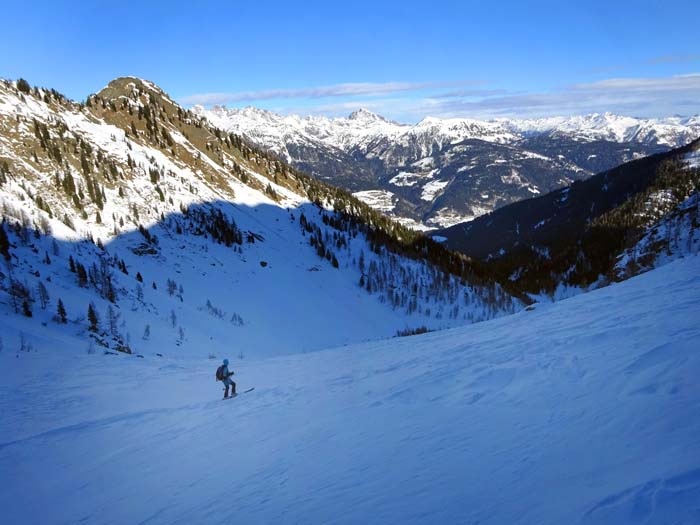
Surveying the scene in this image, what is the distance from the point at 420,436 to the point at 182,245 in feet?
222

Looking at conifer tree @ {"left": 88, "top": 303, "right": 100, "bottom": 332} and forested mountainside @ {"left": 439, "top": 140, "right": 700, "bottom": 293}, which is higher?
conifer tree @ {"left": 88, "top": 303, "right": 100, "bottom": 332}

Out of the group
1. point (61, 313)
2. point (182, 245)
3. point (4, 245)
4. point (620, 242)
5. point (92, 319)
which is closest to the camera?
point (61, 313)

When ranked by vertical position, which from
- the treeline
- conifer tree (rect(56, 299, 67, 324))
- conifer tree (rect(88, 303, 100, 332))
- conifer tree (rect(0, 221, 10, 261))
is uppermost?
conifer tree (rect(0, 221, 10, 261))

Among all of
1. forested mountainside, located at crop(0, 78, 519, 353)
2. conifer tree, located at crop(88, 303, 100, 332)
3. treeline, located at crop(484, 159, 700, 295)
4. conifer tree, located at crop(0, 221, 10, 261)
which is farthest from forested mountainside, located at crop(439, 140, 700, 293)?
conifer tree, located at crop(0, 221, 10, 261)

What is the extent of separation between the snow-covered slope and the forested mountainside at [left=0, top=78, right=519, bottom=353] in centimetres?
2020

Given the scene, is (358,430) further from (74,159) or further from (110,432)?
(74,159)

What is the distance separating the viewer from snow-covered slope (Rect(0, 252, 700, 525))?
557cm

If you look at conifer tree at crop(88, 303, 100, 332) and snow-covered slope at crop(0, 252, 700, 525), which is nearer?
snow-covered slope at crop(0, 252, 700, 525)

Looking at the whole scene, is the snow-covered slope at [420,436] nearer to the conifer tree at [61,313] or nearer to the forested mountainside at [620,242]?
the conifer tree at [61,313]

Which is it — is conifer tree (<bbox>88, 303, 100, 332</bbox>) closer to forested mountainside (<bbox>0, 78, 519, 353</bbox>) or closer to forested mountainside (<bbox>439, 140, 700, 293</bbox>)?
forested mountainside (<bbox>0, 78, 519, 353</bbox>)

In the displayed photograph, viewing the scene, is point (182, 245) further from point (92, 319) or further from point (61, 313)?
point (61, 313)

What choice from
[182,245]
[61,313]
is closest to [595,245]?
[182,245]

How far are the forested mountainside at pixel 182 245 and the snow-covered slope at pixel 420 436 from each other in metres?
20.2

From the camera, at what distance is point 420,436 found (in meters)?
8.93
